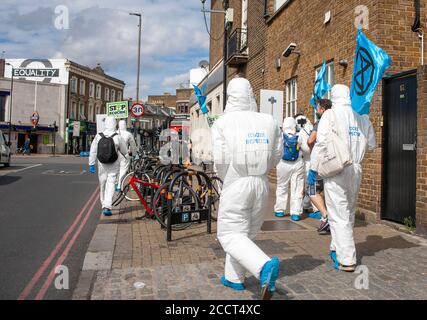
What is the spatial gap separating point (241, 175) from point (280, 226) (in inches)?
A: 133

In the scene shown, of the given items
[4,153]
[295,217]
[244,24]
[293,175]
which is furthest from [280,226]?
[4,153]

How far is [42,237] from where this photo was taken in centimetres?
607

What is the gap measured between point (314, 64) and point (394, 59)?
2542 millimetres

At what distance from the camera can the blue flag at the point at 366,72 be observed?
4.87 meters

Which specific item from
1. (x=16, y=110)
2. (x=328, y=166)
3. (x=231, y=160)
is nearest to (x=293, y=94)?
(x=328, y=166)

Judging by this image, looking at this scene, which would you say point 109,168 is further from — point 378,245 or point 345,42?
point 345,42

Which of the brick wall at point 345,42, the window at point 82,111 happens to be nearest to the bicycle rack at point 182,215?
the brick wall at point 345,42

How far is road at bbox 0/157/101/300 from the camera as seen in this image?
401 cm

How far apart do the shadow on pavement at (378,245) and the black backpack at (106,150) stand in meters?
4.37

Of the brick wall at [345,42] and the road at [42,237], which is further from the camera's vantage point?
the brick wall at [345,42]

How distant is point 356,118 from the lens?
461cm

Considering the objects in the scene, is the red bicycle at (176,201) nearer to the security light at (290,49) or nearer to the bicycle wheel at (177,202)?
the bicycle wheel at (177,202)

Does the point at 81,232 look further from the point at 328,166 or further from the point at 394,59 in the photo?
the point at 394,59
